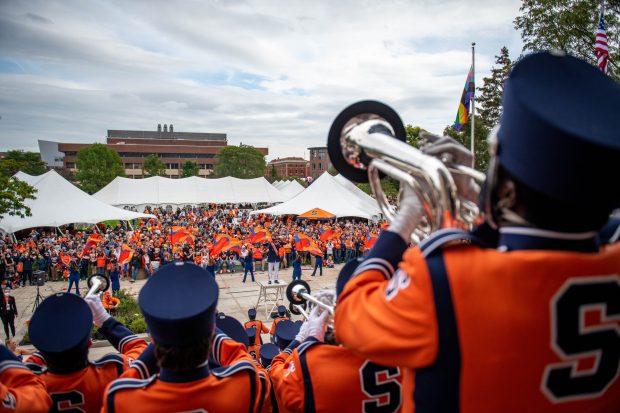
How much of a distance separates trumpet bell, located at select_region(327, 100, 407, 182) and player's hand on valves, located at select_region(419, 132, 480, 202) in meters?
0.40

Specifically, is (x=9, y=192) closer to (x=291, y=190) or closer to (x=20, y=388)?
(x=20, y=388)

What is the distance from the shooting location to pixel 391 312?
1.29 m

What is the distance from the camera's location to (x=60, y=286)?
18453mm

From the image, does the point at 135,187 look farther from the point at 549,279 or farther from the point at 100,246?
the point at 549,279

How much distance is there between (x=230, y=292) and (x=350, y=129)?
16.2 metres

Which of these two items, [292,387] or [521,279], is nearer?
[521,279]

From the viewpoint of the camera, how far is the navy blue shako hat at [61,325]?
2.54m

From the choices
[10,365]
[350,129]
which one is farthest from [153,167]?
[350,129]

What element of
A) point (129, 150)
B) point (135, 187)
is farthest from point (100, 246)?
point (129, 150)

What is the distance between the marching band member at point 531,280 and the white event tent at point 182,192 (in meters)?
37.3

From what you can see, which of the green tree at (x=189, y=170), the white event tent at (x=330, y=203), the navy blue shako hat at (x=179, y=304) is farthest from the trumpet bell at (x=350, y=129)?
the green tree at (x=189, y=170)

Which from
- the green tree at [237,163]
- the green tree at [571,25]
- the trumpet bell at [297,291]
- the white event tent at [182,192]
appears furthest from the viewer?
the green tree at [237,163]

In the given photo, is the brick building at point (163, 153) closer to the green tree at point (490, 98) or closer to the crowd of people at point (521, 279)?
the green tree at point (490, 98)

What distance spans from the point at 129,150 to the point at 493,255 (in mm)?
126169
